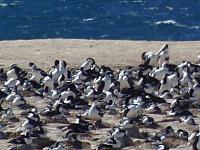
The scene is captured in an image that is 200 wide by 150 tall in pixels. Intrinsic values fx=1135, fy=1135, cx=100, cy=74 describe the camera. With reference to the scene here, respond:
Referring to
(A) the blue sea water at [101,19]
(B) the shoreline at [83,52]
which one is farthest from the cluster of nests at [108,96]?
(A) the blue sea water at [101,19]

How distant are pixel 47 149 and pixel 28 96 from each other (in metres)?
8.51

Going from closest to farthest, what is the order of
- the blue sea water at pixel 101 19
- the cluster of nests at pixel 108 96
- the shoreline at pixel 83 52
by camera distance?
the cluster of nests at pixel 108 96 → the shoreline at pixel 83 52 → the blue sea water at pixel 101 19

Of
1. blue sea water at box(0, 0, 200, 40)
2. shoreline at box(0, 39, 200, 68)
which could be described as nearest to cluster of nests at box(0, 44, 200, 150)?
shoreline at box(0, 39, 200, 68)

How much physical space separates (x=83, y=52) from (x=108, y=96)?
37.5 feet

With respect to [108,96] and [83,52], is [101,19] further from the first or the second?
[108,96]

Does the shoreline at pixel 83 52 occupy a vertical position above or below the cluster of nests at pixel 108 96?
above

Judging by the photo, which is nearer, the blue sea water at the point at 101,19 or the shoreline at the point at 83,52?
the shoreline at the point at 83,52

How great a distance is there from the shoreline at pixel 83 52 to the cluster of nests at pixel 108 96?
160 centimetres

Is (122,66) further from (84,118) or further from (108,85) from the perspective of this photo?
(84,118)

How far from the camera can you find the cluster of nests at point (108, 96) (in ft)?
116

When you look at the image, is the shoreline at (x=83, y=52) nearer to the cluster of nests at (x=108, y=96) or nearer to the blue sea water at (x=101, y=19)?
the cluster of nests at (x=108, y=96)

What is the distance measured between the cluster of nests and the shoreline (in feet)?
5.23

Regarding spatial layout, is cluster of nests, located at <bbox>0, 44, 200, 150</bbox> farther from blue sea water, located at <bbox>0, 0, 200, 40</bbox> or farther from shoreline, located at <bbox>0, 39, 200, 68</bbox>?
blue sea water, located at <bbox>0, 0, 200, 40</bbox>

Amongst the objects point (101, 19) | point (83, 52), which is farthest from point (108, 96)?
point (101, 19)
